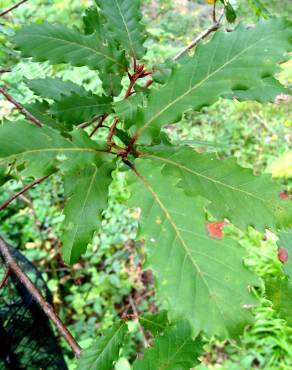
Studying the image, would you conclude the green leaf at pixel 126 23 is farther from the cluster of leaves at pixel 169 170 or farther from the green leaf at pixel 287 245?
the green leaf at pixel 287 245

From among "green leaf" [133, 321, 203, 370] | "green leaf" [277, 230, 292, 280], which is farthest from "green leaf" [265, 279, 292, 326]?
"green leaf" [133, 321, 203, 370]

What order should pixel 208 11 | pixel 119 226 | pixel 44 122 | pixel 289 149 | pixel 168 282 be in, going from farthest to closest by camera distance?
pixel 208 11 < pixel 289 149 < pixel 119 226 < pixel 44 122 < pixel 168 282

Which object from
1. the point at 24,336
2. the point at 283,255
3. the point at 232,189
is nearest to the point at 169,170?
the point at 232,189

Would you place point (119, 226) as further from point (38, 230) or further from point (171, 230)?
point (171, 230)

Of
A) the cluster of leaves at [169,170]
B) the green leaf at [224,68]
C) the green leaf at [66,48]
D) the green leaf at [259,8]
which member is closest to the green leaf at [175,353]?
the cluster of leaves at [169,170]

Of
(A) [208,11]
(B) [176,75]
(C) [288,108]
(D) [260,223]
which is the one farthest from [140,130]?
(A) [208,11]

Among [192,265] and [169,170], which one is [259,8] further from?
[192,265]

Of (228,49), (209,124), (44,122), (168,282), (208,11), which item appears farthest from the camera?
(208,11)

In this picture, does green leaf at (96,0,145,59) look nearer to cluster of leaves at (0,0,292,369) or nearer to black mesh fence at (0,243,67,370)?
cluster of leaves at (0,0,292,369)
